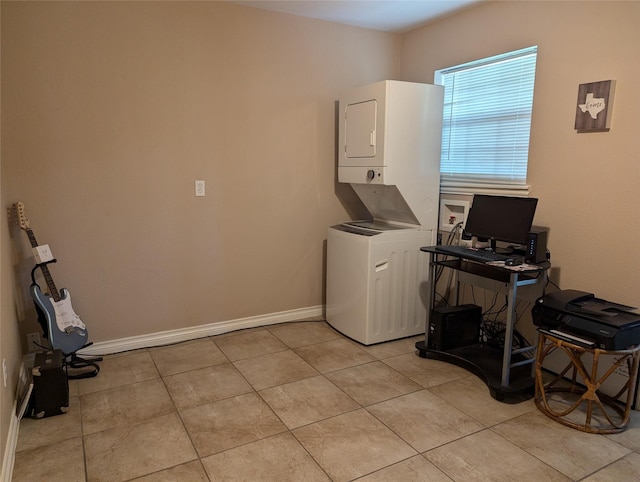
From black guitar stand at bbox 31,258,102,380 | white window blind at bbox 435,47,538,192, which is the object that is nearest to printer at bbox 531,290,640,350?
white window blind at bbox 435,47,538,192

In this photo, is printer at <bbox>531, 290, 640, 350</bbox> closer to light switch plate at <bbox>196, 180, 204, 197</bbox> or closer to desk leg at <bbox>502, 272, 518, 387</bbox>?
desk leg at <bbox>502, 272, 518, 387</bbox>

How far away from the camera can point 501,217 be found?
280 cm

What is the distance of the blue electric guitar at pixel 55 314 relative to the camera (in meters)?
2.53

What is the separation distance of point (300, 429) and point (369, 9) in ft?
9.53

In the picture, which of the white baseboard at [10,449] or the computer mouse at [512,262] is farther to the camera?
the computer mouse at [512,262]

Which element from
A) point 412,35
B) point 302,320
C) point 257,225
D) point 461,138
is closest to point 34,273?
point 257,225

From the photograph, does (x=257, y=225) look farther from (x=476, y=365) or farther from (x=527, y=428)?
(x=527, y=428)

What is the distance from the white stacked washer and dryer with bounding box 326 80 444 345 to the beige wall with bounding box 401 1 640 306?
0.69 metres

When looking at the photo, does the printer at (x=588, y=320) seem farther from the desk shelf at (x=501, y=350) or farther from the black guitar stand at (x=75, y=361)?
the black guitar stand at (x=75, y=361)

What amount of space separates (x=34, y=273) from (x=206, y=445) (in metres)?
1.63

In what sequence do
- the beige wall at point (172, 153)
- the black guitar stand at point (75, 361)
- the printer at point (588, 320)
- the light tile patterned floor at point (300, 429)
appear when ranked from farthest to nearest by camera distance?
the beige wall at point (172, 153) < the black guitar stand at point (75, 361) < the printer at point (588, 320) < the light tile patterned floor at point (300, 429)

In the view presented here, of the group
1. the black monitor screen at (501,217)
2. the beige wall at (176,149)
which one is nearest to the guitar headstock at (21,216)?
the beige wall at (176,149)

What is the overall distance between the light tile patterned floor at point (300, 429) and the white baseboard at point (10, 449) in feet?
0.10

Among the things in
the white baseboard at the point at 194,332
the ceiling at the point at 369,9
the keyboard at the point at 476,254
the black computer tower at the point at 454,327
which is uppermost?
the ceiling at the point at 369,9
